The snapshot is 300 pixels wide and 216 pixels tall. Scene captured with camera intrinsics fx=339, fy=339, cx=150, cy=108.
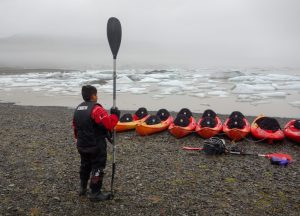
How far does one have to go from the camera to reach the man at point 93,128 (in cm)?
447

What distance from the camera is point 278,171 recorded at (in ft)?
20.6

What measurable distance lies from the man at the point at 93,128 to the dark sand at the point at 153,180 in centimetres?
64

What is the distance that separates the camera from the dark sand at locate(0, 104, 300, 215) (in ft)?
15.7

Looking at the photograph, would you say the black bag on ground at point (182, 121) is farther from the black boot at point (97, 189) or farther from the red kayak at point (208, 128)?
the black boot at point (97, 189)

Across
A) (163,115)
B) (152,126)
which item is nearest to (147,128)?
(152,126)

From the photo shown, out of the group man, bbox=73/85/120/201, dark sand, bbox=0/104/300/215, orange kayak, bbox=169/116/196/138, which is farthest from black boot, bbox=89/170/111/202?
orange kayak, bbox=169/116/196/138

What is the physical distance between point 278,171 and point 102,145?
3510mm

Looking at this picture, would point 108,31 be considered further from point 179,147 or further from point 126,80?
point 126,80

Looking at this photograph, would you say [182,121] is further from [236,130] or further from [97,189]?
[97,189]

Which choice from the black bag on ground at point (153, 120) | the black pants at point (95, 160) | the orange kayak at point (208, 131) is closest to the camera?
the black pants at point (95, 160)

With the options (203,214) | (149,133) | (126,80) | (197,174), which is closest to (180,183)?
(197,174)

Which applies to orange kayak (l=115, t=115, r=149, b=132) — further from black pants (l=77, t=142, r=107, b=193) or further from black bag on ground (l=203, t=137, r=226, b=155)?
black pants (l=77, t=142, r=107, b=193)

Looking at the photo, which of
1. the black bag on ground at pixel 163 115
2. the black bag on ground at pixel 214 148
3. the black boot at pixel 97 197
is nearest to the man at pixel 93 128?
the black boot at pixel 97 197

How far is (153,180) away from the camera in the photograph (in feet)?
19.0
